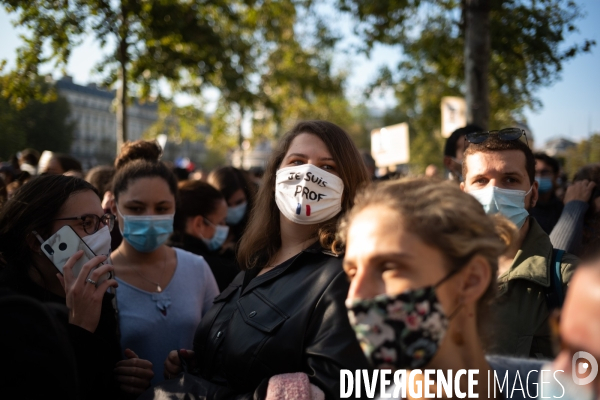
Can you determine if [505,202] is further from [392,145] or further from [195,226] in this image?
[392,145]

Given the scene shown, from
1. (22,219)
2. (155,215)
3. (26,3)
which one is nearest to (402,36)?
(26,3)

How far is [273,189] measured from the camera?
3.57m

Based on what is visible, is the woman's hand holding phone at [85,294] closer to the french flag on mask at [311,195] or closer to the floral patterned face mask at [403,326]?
the french flag on mask at [311,195]

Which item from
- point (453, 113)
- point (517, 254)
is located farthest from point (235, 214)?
point (453, 113)

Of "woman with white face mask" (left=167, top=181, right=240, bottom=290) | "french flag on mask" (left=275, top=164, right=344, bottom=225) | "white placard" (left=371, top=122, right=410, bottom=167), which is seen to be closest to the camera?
"french flag on mask" (left=275, top=164, right=344, bottom=225)

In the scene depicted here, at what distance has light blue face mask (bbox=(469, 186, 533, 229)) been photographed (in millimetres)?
3443

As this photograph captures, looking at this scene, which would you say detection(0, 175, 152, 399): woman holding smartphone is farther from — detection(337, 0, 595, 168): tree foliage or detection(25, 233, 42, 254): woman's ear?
detection(337, 0, 595, 168): tree foliage

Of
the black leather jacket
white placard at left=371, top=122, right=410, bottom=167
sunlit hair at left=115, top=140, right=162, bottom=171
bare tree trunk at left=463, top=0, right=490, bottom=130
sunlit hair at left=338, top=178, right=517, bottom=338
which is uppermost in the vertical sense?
bare tree trunk at left=463, top=0, right=490, bottom=130

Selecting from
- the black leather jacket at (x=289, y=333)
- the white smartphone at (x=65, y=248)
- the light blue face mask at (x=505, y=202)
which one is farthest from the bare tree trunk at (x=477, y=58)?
the white smartphone at (x=65, y=248)

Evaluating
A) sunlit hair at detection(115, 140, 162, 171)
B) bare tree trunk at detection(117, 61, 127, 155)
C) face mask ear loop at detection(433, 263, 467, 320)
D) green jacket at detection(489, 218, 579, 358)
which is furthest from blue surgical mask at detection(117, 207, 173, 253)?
bare tree trunk at detection(117, 61, 127, 155)

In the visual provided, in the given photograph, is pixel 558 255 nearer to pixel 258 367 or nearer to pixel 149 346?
pixel 258 367

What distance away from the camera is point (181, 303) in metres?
4.09

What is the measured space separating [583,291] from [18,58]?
9703 mm

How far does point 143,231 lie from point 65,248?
3.12ft
